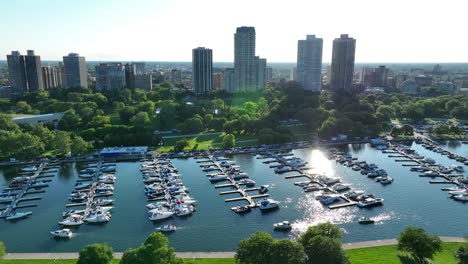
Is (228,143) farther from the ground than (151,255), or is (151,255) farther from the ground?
(151,255)

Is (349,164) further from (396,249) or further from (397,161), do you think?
(396,249)

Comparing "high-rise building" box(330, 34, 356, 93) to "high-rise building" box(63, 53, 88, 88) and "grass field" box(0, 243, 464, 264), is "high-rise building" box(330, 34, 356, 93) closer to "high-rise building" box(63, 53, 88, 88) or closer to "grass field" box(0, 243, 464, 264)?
"high-rise building" box(63, 53, 88, 88)

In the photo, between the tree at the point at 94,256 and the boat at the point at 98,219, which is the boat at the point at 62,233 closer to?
the boat at the point at 98,219

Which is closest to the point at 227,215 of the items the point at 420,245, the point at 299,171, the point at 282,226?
the point at 282,226

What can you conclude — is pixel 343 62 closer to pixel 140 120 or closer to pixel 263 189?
pixel 140 120

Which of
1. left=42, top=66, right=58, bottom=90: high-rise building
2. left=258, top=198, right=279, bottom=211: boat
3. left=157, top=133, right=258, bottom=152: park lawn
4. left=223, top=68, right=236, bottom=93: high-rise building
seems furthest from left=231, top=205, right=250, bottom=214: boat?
left=42, top=66, right=58, bottom=90: high-rise building

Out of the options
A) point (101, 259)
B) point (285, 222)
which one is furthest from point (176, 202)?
point (101, 259)
